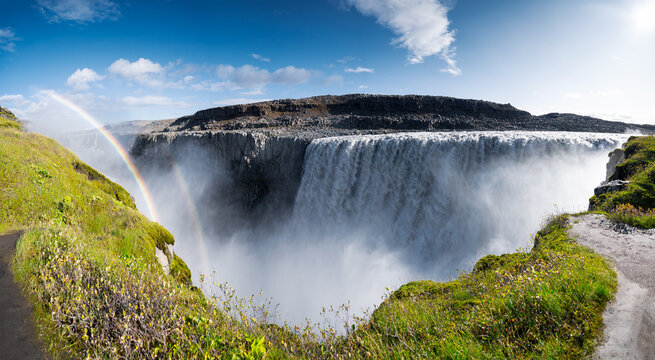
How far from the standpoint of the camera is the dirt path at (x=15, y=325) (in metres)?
2.90

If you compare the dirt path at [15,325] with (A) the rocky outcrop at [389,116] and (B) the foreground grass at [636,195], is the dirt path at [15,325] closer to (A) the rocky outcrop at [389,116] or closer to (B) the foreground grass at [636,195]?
(B) the foreground grass at [636,195]

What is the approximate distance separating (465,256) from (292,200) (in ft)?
57.8

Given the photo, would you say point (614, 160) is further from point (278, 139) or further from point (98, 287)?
point (278, 139)

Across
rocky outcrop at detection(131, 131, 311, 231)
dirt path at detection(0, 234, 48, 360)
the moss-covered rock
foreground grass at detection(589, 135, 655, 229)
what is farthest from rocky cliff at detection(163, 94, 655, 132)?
dirt path at detection(0, 234, 48, 360)

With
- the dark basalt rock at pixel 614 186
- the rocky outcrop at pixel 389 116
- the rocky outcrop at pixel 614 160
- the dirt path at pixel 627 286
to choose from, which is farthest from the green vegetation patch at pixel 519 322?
the rocky outcrop at pixel 389 116

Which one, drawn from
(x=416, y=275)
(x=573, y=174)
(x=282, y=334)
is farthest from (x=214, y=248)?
(x=573, y=174)

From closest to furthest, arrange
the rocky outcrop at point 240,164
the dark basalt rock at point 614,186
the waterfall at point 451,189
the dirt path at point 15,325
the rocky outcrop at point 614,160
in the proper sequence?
the dirt path at point 15,325
the dark basalt rock at point 614,186
the rocky outcrop at point 614,160
the waterfall at point 451,189
the rocky outcrop at point 240,164

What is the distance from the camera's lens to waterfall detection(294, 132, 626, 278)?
15.4m

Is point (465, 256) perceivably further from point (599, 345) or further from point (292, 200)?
point (292, 200)

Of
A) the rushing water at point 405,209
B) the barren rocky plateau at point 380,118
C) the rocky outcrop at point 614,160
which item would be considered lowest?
the rushing water at point 405,209

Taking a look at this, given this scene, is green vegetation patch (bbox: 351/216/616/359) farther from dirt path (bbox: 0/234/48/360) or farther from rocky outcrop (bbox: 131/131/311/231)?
rocky outcrop (bbox: 131/131/311/231)

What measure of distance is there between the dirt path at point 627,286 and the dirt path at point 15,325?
19.4ft

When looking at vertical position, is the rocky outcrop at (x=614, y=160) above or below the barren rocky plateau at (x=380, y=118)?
below

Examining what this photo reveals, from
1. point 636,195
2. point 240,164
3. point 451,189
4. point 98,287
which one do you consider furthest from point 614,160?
point 240,164
